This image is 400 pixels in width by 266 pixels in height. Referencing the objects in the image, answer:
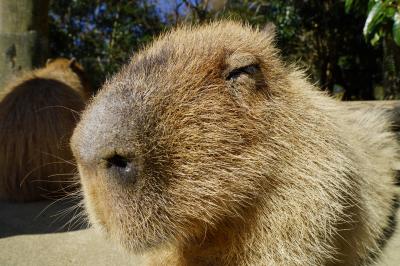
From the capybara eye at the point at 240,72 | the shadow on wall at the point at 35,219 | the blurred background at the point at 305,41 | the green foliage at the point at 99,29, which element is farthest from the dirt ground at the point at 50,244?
the green foliage at the point at 99,29

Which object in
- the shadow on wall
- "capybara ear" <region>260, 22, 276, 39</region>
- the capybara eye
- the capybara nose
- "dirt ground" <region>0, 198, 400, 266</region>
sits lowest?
the shadow on wall

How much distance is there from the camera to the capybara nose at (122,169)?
3.50 ft

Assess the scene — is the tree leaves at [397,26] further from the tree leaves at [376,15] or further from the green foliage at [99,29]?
the green foliage at [99,29]

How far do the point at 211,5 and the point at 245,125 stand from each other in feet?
17.4

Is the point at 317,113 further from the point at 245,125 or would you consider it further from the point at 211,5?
the point at 211,5

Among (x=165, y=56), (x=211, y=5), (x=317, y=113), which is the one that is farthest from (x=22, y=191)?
(x=211, y=5)

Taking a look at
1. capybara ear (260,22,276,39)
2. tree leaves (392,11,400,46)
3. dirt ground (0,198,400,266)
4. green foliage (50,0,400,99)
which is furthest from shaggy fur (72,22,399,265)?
green foliage (50,0,400,99)

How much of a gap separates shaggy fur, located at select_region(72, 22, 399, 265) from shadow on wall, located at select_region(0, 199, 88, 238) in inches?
33.4

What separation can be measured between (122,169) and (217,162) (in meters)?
0.27

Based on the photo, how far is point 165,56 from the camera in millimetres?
1310

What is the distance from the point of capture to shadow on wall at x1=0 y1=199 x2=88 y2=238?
215cm

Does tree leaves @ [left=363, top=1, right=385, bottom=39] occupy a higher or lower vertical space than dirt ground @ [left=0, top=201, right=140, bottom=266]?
higher

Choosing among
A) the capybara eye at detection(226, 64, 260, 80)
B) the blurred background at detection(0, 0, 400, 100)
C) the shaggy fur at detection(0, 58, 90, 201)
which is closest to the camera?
the capybara eye at detection(226, 64, 260, 80)

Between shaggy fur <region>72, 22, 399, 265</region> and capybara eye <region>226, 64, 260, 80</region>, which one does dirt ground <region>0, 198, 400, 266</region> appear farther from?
capybara eye <region>226, 64, 260, 80</region>
